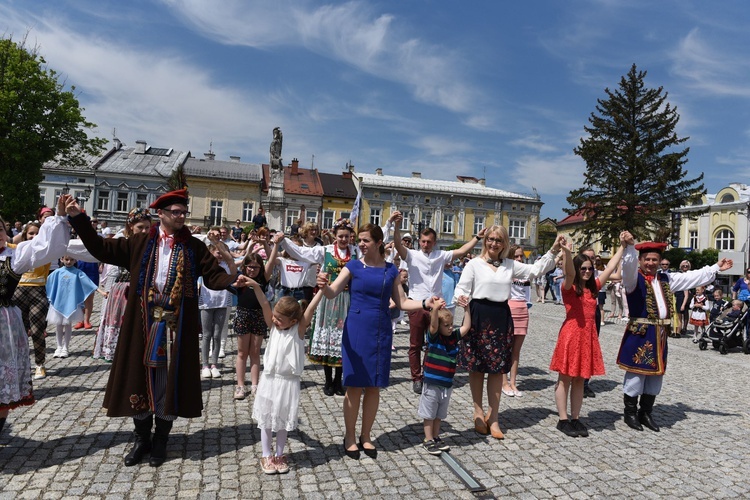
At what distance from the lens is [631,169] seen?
36.4 m

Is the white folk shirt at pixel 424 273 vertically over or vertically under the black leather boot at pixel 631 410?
over

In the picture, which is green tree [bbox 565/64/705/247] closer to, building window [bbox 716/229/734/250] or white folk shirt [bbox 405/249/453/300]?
building window [bbox 716/229/734/250]

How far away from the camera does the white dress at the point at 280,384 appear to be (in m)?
4.14

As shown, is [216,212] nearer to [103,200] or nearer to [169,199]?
[103,200]

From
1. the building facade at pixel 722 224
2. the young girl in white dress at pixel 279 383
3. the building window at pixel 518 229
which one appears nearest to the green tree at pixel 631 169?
the building facade at pixel 722 224

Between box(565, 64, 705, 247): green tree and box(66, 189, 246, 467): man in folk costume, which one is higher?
box(565, 64, 705, 247): green tree

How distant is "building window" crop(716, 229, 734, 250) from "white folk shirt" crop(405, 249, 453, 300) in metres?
57.6

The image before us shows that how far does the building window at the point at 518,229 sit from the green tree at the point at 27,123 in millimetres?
48862

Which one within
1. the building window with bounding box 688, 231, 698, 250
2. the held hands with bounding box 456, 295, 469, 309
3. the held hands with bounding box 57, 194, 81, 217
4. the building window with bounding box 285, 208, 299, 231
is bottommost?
the held hands with bounding box 456, 295, 469, 309

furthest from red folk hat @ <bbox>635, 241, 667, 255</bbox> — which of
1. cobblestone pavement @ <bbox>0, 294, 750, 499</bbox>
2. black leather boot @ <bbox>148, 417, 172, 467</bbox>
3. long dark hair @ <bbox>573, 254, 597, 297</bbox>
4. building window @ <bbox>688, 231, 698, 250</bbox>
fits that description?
building window @ <bbox>688, 231, 698, 250</bbox>

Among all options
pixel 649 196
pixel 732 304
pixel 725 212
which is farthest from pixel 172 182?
pixel 725 212

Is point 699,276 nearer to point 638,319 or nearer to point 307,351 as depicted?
point 638,319

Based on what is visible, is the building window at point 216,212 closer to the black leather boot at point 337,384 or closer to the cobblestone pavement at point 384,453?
the cobblestone pavement at point 384,453

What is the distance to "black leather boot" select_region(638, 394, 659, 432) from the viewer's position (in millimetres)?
5777
